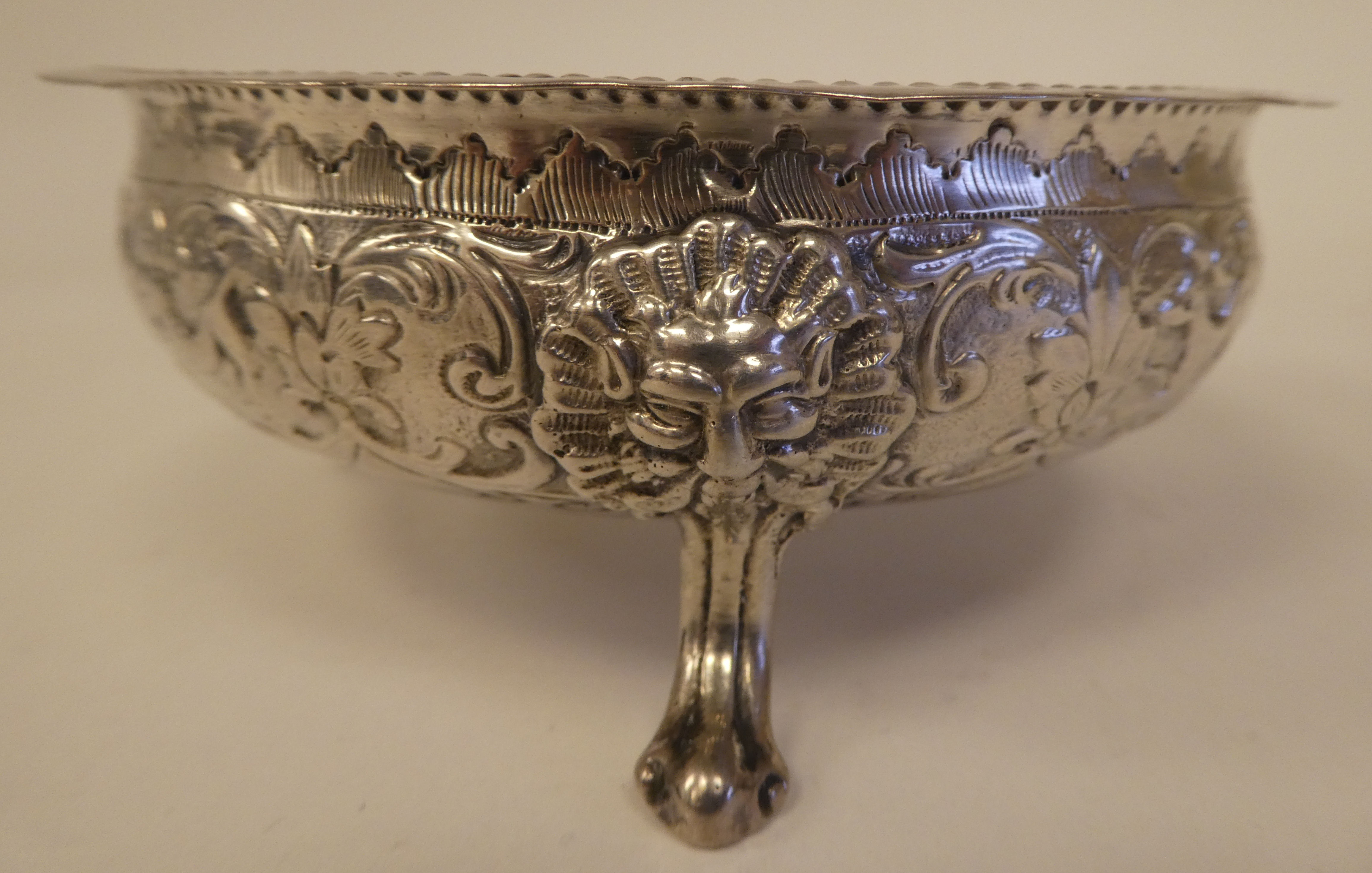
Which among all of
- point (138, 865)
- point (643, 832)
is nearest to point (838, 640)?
point (643, 832)

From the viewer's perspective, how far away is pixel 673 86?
719 mm

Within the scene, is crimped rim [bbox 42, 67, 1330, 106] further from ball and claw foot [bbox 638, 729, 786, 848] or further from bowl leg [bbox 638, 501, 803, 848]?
ball and claw foot [bbox 638, 729, 786, 848]

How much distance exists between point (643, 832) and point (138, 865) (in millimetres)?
400

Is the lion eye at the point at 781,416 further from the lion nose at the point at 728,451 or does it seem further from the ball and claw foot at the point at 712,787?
the ball and claw foot at the point at 712,787

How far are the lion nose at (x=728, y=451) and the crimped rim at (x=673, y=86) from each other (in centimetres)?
22

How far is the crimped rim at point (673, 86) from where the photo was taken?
724 millimetres

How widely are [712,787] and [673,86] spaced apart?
1.74 feet

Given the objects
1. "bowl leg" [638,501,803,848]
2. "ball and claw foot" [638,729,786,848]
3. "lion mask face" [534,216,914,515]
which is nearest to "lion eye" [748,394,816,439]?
"lion mask face" [534,216,914,515]

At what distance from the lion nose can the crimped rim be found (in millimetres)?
217

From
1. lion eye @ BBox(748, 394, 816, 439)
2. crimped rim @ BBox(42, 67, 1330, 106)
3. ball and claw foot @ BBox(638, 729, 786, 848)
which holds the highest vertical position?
crimped rim @ BBox(42, 67, 1330, 106)

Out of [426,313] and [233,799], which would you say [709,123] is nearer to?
[426,313]

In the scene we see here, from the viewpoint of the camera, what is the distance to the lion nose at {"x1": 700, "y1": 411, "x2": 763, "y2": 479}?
0.76 metres

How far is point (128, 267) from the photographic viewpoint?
101 centimetres

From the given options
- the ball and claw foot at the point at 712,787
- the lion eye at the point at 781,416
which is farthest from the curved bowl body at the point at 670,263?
the ball and claw foot at the point at 712,787
